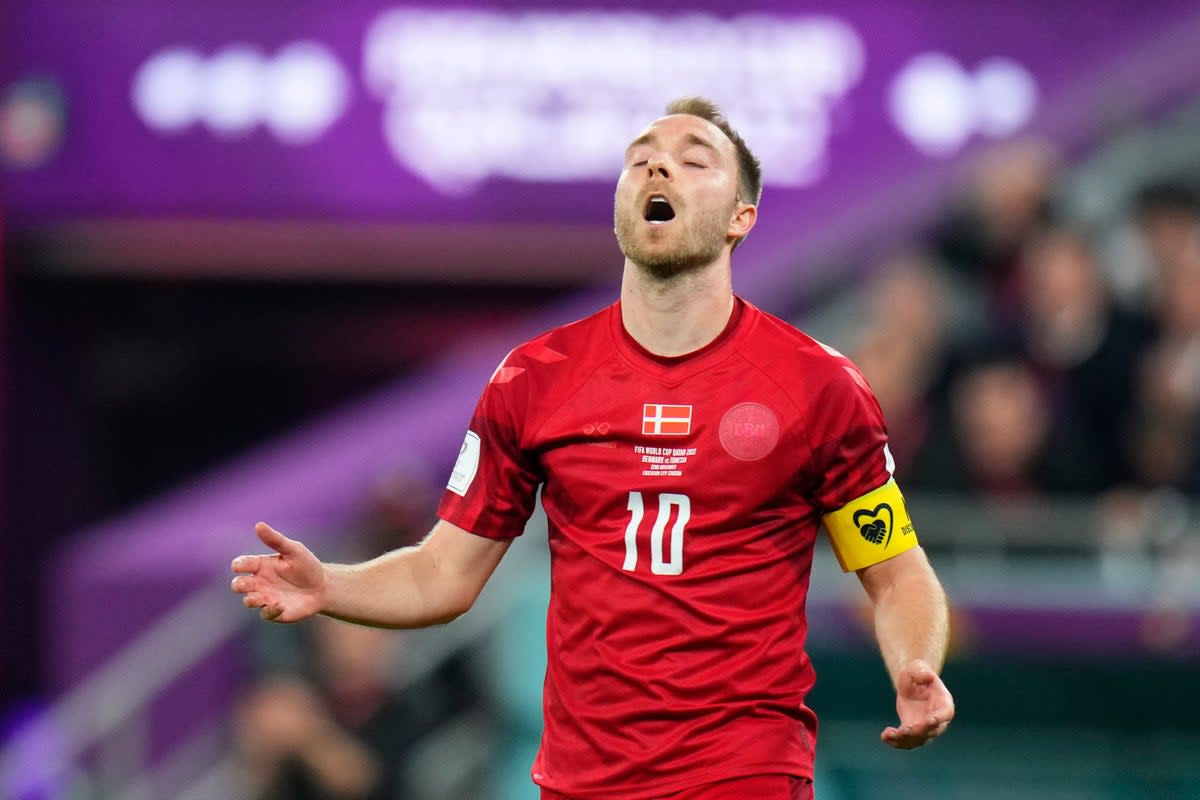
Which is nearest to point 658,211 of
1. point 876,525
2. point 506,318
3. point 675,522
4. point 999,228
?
point 675,522

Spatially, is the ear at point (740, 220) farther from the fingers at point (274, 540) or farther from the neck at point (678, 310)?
the fingers at point (274, 540)

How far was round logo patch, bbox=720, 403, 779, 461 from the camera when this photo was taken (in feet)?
12.0

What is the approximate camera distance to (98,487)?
13648mm

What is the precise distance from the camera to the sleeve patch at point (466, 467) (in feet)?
12.8

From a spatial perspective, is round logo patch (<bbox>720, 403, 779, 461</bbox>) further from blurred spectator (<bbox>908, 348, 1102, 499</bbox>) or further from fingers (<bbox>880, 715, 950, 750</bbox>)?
blurred spectator (<bbox>908, 348, 1102, 499</bbox>)

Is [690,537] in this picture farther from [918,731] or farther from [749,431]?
[918,731]

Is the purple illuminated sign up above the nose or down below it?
above

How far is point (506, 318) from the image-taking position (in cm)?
1245

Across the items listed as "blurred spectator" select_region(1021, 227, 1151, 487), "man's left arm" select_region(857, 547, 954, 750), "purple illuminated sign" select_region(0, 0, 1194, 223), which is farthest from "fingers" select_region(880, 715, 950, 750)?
"purple illuminated sign" select_region(0, 0, 1194, 223)

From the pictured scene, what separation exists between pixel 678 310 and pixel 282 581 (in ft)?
3.18

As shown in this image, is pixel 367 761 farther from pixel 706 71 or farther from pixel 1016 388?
pixel 706 71

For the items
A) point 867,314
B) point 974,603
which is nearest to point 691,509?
point 974,603

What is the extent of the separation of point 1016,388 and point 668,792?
4069 mm

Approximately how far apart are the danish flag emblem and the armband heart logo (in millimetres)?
390
